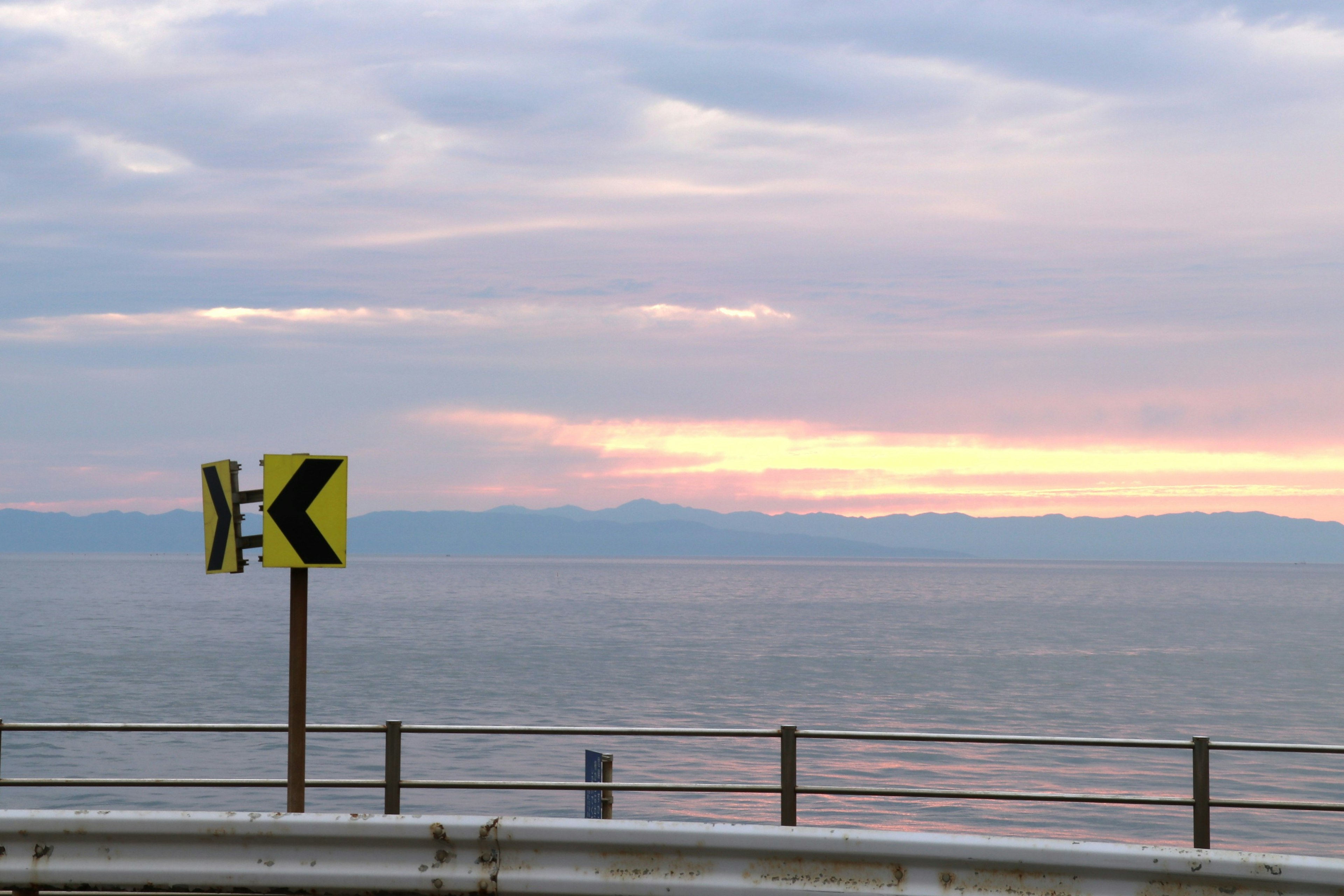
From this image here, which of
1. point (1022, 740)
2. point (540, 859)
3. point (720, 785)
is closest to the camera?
point (540, 859)

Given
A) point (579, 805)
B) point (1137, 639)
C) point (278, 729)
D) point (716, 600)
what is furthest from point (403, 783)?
point (716, 600)

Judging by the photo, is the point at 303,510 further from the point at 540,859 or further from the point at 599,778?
the point at 599,778

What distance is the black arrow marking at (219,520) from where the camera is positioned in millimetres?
7293

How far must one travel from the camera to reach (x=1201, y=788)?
905cm

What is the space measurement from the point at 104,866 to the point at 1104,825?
21.8m

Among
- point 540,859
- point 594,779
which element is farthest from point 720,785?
point 540,859

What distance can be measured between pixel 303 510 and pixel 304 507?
19 millimetres

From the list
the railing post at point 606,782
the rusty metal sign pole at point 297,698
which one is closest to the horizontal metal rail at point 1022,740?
the railing post at point 606,782

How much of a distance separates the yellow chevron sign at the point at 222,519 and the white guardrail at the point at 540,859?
5.83 feet

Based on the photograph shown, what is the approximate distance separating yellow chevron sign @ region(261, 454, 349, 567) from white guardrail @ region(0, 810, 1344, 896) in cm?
178

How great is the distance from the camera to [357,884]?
5562mm

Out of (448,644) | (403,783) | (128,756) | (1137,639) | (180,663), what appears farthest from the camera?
(1137,639)

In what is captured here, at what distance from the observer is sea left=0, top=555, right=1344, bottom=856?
1006 inches

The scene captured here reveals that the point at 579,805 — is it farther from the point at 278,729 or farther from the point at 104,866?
the point at 104,866
